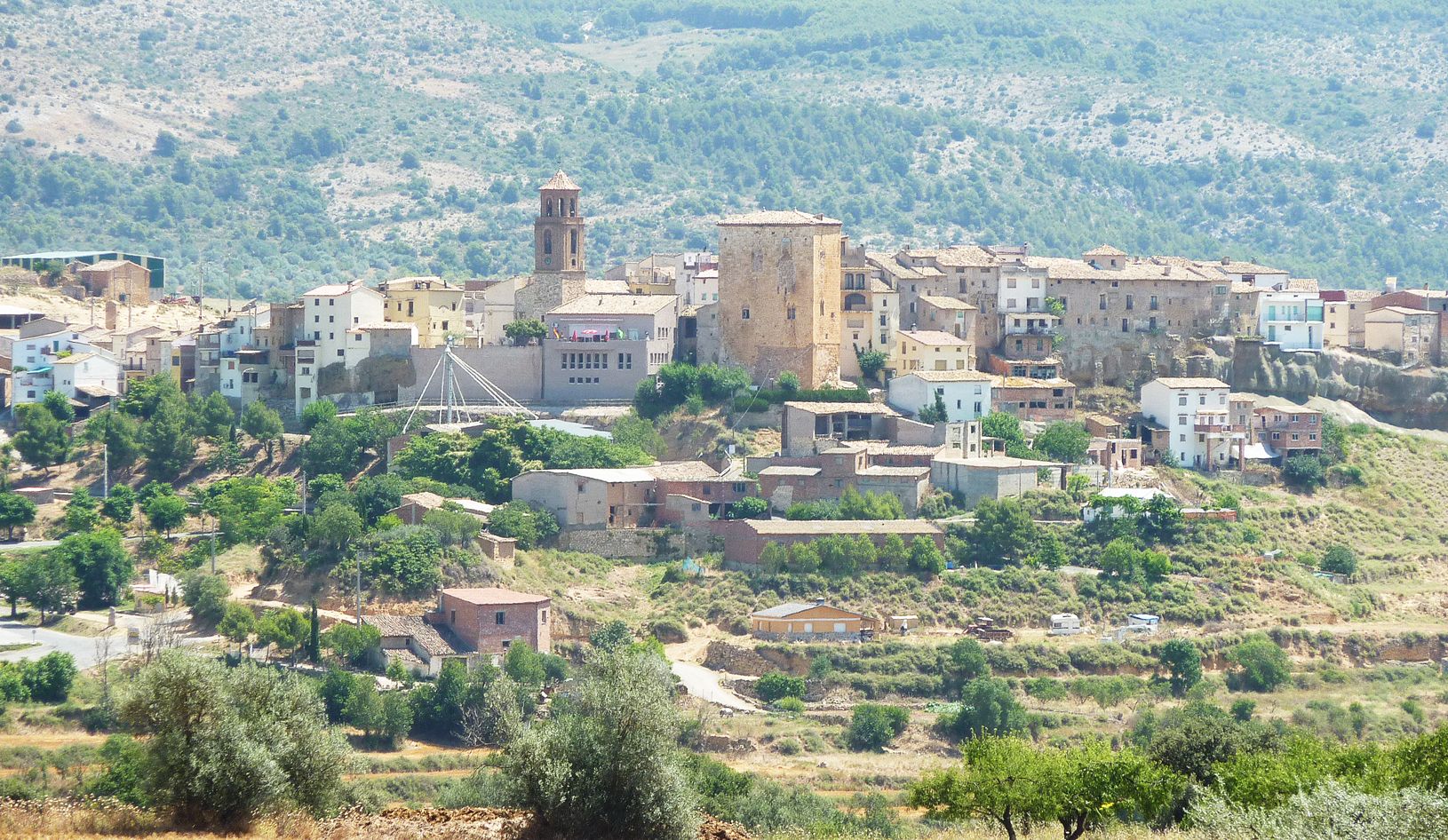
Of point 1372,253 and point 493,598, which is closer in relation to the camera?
point 493,598

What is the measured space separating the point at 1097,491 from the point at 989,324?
10586 millimetres

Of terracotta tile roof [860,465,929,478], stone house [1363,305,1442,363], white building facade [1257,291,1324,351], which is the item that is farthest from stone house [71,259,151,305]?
stone house [1363,305,1442,363]

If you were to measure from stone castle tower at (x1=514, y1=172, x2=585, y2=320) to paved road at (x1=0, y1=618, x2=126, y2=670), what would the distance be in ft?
69.8

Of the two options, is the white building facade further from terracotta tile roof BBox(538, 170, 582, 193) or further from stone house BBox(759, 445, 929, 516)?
terracotta tile roof BBox(538, 170, 582, 193)

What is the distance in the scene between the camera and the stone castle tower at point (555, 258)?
80.4m

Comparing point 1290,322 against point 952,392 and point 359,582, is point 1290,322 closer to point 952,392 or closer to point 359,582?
point 952,392

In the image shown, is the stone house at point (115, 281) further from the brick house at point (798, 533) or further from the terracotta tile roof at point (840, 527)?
the terracotta tile roof at point (840, 527)

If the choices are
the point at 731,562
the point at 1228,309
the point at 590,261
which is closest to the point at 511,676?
the point at 731,562

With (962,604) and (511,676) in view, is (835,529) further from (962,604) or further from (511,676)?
(511,676)

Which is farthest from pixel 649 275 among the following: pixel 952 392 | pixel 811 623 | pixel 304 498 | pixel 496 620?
pixel 496 620

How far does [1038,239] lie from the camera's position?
513ft

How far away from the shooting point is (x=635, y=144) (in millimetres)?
175125

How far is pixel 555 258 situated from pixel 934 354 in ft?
43.7

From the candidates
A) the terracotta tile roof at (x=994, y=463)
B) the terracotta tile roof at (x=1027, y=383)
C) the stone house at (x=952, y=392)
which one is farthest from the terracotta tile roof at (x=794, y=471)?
the terracotta tile roof at (x=1027, y=383)
